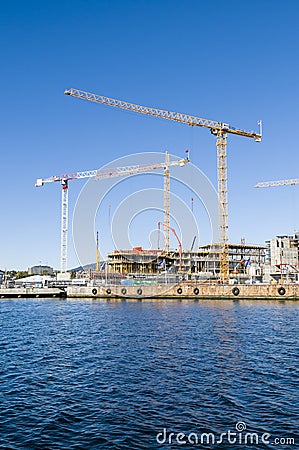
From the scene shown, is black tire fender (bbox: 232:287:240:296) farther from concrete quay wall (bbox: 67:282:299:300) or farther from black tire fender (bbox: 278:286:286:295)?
black tire fender (bbox: 278:286:286:295)

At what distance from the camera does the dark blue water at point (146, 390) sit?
19.2 metres

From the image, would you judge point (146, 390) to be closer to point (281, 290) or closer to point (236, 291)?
point (281, 290)

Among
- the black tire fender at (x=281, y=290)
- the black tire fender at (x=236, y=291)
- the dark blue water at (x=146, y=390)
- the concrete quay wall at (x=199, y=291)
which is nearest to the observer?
the dark blue water at (x=146, y=390)

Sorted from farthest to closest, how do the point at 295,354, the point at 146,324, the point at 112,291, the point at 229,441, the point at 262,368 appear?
the point at 112,291 → the point at 146,324 → the point at 295,354 → the point at 262,368 → the point at 229,441

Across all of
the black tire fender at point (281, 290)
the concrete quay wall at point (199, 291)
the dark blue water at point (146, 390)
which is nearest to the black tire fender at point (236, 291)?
the concrete quay wall at point (199, 291)

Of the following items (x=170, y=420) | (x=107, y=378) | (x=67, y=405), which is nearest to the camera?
(x=170, y=420)

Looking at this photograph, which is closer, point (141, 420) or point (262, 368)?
point (141, 420)

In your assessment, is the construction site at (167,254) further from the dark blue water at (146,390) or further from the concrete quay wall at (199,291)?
the dark blue water at (146,390)

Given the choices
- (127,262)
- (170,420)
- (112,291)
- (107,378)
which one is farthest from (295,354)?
(127,262)

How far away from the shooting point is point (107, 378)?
1152 inches

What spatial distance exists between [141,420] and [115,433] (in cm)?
197

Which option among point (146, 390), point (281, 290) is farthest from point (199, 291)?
point (146, 390)

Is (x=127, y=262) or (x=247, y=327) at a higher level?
(x=127, y=262)

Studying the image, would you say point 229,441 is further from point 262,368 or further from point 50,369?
point 50,369
